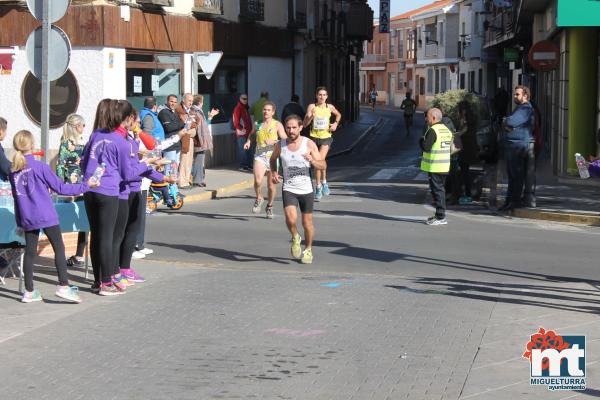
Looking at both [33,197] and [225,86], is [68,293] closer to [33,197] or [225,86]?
[33,197]

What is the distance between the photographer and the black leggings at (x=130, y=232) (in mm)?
11359

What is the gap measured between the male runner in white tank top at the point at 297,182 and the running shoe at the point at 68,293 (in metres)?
3.12

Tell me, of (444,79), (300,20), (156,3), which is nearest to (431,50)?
(444,79)

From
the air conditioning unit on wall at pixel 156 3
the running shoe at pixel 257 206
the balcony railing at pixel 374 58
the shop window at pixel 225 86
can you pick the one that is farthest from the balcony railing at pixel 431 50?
the running shoe at pixel 257 206

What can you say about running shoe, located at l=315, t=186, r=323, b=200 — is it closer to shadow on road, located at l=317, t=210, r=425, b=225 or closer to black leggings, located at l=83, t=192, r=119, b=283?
shadow on road, located at l=317, t=210, r=425, b=225

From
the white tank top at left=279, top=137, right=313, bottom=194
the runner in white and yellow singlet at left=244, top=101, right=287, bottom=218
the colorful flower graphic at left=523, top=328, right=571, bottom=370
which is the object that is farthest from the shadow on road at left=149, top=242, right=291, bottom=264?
the colorful flower graphic at left=523, top=328, right=571, bottom=370

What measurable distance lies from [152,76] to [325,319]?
53.5 ft

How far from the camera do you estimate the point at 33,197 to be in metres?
10.3

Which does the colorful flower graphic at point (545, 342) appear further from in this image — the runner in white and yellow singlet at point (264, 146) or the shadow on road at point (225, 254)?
the runner in white and yellow singlet at point (264, 146)

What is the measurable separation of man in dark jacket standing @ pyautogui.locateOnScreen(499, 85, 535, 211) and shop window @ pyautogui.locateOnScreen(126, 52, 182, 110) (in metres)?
8.91

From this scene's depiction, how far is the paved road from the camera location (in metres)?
7.64

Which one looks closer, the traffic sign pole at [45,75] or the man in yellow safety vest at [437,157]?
the traffic sign pole at [45,75]

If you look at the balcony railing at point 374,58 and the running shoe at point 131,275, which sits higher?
the balcony railing at point 374,58

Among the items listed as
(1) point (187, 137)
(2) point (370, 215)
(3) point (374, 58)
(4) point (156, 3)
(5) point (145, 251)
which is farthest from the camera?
(3) point (374, 58)
